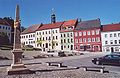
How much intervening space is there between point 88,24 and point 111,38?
37.8 feet

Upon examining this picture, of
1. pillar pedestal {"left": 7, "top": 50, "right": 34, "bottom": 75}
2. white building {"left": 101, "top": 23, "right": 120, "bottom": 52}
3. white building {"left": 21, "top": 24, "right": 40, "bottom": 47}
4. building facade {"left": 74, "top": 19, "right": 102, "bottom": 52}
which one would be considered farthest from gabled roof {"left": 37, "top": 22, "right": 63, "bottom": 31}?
pillar pedestal {"left": 7, "top": 50, "right": 34, "bottom": 75}

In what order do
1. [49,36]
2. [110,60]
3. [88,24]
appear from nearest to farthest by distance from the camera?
[110,60], [88,24], [49,36]

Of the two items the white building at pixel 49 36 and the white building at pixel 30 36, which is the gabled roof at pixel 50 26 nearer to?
the white building at pixel 49 36

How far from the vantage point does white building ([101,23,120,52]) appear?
67875 mm

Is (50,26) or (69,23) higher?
(69,23)

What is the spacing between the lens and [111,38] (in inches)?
2744

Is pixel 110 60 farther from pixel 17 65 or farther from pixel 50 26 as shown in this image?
pixel 50 26

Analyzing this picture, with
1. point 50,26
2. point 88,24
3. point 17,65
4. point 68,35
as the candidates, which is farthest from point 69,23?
point 17,65

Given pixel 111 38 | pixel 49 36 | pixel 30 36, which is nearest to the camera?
pixel 111 38

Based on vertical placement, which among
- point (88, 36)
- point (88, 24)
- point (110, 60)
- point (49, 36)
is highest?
point (88, 24)

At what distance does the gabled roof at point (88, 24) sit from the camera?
73900 mm

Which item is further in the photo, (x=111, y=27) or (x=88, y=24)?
(x=88, y=24)

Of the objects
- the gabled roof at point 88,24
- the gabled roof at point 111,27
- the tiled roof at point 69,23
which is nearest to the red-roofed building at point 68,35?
the tiled roof at point 69,23

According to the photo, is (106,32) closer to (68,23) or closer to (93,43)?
(93,43)
